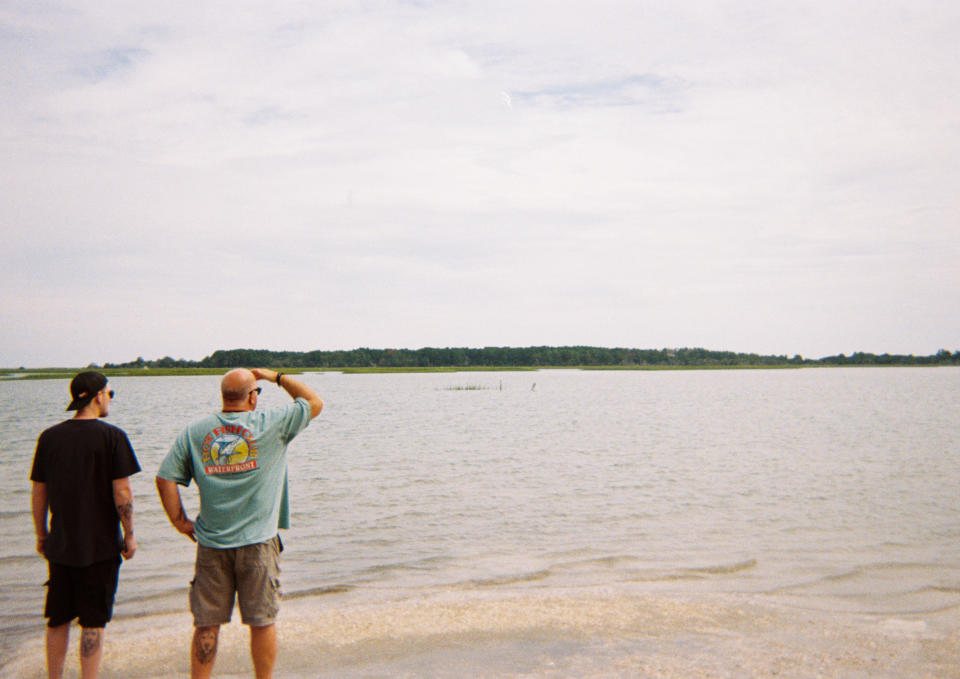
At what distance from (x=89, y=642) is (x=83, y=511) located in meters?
1.04

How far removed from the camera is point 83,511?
5402 millimetres

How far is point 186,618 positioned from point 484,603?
3713 mm

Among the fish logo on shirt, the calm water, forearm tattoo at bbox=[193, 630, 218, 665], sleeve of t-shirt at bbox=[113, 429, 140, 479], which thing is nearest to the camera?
the fish logo on shirt

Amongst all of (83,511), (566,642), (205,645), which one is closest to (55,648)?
(83,511)

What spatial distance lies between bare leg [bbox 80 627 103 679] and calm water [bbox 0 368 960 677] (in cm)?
155

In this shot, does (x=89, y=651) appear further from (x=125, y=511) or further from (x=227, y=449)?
(x=227, y=449)

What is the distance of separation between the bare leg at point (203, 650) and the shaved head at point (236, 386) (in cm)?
167

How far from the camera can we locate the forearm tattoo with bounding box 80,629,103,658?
18.2 feet

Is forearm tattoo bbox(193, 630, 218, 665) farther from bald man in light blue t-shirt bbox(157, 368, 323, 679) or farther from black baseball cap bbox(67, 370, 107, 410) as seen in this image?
black baseball cap bbox(67, 370, 107, 410)

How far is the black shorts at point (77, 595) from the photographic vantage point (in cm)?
549

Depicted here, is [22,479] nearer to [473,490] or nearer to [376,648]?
[473,490]

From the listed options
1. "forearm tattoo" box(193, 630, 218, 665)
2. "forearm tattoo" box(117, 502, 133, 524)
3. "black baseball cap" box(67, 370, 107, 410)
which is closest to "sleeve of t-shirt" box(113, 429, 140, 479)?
"forearm tattoo" box(117, 502, 133, 524)

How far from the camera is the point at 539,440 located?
33.0 m

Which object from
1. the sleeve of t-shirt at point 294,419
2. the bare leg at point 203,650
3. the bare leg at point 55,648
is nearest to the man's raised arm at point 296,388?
the sleeve of t-shirt at point 294,419
